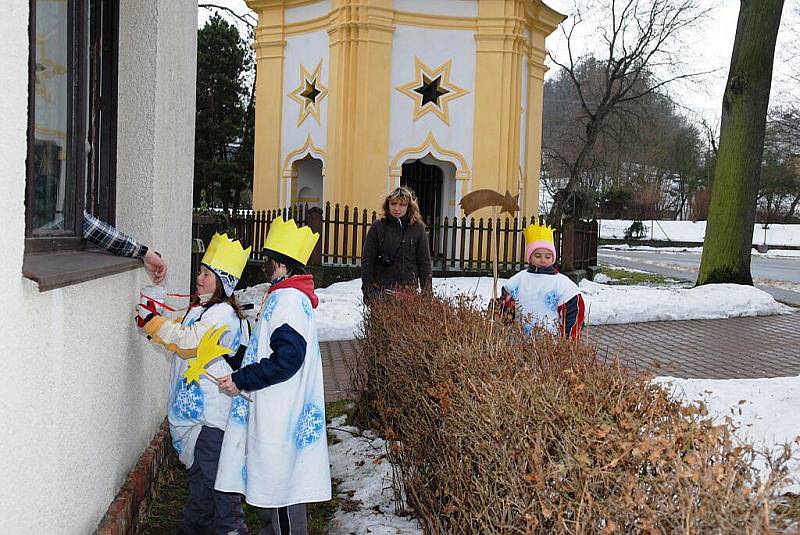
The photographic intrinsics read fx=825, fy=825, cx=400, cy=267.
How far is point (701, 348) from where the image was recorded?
34.0 ft

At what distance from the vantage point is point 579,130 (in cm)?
4325

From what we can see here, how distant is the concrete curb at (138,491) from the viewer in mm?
Answer: 3539

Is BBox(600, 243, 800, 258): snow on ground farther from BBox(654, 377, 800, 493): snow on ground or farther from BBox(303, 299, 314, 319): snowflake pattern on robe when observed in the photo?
BBox(303, 299, 314, 319): snowflake pattern on robe

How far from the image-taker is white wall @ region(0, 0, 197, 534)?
2199 mm

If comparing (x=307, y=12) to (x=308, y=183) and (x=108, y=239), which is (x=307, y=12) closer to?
(x=308, y=183)

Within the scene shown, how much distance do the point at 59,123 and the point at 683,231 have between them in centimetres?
5935

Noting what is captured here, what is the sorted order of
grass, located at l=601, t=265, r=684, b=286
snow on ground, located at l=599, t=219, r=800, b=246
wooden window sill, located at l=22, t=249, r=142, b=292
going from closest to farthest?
wooden window sill, located at l=22, t=249, r=142, b=292, grass, located at l=601, t=265, r=684, b=286, snow on ground, located at l=599, t=219, r=800, b=246

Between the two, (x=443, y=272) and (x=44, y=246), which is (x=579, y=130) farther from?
(x=44, y=246)

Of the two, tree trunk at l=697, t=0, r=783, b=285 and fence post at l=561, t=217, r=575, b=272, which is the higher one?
tree trunk at l=697, t=0, r=783, b=285

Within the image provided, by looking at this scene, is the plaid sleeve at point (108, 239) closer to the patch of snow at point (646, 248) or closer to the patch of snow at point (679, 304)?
the patch of snow at point (679, 304)

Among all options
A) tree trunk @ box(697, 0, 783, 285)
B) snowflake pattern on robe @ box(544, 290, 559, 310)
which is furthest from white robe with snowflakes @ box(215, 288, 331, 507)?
tree trunk @ box(697, 0, 783, 285)

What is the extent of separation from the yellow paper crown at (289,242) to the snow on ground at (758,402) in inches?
107

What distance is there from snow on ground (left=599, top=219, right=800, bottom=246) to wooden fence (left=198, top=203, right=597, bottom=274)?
39.6 meters

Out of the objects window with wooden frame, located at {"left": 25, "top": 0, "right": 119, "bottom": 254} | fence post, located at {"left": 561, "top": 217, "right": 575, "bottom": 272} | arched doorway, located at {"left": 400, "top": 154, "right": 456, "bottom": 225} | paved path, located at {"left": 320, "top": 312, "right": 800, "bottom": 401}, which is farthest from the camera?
arched doorway, located at {"left": 400, "top": 154, "right": 456, "bottom": 225}
